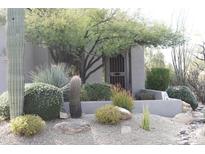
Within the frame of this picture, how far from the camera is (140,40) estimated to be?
14258 mm

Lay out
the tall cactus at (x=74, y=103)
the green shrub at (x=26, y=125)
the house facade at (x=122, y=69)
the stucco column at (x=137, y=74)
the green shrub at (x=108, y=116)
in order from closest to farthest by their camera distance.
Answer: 1. the green shrub at (x=26, y=125)
2. the green shrub at (x=108, y=116)
3. the tall cactus at (x=74, y=103)
4. the house facade at (x=122, y=69)
5. the stucco column at (x=137, y=74)

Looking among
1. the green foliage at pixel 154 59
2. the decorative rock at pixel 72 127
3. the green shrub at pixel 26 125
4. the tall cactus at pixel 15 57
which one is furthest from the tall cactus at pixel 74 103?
the green foliage at pixel 154 59

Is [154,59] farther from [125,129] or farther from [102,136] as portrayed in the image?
[102,136]

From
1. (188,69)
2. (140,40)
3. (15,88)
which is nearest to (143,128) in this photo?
(15,88)

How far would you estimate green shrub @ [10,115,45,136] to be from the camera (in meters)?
8.24

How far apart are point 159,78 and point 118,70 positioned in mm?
1760

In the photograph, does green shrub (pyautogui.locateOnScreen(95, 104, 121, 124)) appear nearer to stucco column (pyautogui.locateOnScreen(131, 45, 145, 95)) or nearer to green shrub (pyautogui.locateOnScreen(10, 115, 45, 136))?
green shrub (pyautogui.locateOnScreen(10, 115, 45, 136))

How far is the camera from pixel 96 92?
12195 mm

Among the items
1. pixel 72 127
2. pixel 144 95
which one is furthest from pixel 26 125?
pixel 144 95

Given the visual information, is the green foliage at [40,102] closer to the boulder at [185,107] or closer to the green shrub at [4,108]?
the green shrub at [4,108]

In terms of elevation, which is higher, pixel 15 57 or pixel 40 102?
pixel 15 57

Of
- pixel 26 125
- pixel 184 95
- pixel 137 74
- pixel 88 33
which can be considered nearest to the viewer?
pixel 26 125

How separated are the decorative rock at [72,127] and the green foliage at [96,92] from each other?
3240mm

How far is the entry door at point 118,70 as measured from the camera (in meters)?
16.6
